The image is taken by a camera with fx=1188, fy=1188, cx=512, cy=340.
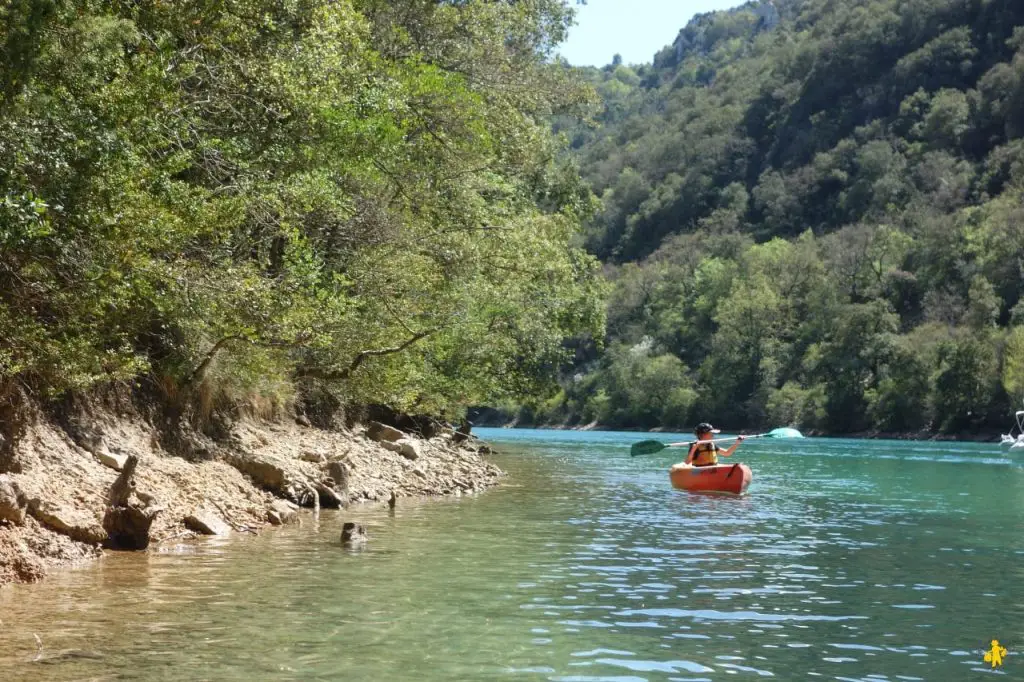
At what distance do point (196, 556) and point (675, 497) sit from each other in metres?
14.5

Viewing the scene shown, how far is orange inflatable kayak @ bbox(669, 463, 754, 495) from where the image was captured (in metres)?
26.8

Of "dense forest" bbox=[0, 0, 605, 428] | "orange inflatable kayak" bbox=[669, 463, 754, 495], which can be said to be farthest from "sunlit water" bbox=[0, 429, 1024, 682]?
"orange inflatable kayak" bbox=[669, 463, 754, 495]

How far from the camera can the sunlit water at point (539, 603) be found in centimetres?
Answer: 915

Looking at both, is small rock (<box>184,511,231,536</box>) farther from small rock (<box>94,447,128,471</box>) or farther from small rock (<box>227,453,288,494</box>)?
small rock (<box>227,453,288,494</box>)

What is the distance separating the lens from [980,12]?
13725cm

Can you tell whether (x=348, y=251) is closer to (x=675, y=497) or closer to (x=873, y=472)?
(x=675, y=497)

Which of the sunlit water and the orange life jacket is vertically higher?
the orange life jacket

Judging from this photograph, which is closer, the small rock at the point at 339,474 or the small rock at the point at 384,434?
the small rock at the point at 339,474

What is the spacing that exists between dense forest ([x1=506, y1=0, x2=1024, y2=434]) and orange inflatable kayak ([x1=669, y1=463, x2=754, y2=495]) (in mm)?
52218

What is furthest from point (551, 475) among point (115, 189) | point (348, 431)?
point (115, 189)

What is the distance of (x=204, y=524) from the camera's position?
1583 cm

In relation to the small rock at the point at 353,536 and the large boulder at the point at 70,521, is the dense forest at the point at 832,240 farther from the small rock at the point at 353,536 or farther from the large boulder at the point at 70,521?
the large boulder at the point at 70,521

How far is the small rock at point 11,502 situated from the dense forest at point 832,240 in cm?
6975

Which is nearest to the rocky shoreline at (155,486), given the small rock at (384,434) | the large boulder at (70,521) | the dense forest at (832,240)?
the large boulder at (70,521)
